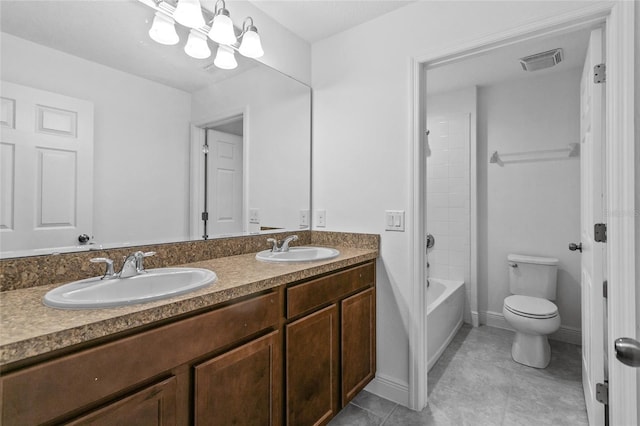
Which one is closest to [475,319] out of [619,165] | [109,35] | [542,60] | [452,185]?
[452,185]

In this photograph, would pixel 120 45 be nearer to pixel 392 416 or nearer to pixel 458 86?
pixel 392 416

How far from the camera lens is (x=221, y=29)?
162 cm

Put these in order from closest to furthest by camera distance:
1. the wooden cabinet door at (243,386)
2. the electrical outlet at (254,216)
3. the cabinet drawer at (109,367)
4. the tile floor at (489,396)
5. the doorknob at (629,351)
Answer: the doorknob at (629,351) → the cabinet drawer at (109,367) → the wooden cabinet door at (243,386) → the tile floor at (489,396) → the electrical outlet at (254,216)

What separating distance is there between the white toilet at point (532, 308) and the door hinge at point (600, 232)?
1010 mm

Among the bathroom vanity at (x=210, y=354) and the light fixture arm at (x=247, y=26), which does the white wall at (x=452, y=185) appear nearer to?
the bathroom vanity at (x=210, y=354)

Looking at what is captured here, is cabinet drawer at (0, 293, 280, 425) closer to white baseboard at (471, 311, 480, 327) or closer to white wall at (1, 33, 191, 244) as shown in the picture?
white wall at (1, 33, 191, 244)

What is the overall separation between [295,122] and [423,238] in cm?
117

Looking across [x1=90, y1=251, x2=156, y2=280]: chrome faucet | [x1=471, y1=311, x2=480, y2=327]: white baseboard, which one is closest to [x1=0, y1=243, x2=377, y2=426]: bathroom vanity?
[x1=90, y1=251, x2=156, y2=280]: chrome faucet

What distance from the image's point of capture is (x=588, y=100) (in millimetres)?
1600

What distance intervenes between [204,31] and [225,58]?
0.16 m

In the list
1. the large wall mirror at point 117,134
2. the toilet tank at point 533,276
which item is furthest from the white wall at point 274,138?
the toilet tank at point 533,276

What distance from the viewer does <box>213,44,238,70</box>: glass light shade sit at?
1.74 meters

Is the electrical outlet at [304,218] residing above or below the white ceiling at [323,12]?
below

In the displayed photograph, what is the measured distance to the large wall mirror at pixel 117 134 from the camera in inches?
43.3
